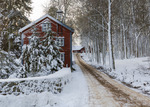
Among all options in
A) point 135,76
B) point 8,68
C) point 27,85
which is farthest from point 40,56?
point 135,76

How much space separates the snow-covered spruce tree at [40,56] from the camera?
10734 millimetres

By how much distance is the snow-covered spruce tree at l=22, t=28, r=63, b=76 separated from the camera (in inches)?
423

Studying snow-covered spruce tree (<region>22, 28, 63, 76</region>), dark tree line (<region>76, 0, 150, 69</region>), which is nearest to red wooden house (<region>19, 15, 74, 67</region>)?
dark tree line (<region>76, 0, 150, 69</region>)

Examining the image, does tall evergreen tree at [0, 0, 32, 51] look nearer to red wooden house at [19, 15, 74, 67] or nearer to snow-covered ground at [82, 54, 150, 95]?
red wooden house at [19, 15, 74, 67]

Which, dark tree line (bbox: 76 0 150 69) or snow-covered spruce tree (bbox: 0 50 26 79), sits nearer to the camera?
snow-covered spruce tree (bbox: 0 50 26 79)

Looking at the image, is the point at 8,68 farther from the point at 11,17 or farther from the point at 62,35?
the point at 11,17

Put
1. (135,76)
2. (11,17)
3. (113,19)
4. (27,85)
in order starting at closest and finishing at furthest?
(27,85)
(135,76)
(11,17)
(113,19)

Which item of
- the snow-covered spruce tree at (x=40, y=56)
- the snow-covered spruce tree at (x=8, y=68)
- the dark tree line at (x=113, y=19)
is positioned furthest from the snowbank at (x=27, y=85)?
the dark tree line at (x=113, y=19)

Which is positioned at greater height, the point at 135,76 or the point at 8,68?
the point at 8,68

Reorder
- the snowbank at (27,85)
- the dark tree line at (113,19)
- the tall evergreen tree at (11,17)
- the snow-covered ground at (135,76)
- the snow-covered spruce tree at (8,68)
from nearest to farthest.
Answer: the snowbank at (27,85) < the snow-covered ground at (135,76) < the snow-covered spruce tree at (8,68) < the tall evergreen tree at (11,17) < the dark tree line at (113,19)

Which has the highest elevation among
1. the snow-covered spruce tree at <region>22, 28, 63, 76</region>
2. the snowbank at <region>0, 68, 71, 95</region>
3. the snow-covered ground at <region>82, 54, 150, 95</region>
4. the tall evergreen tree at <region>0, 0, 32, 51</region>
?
the tall evergreen tree at <region>0, 0, 32, 51</region>

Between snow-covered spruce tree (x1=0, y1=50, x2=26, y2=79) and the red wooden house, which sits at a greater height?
the red wooden house

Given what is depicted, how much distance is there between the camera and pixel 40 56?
11.0 meters

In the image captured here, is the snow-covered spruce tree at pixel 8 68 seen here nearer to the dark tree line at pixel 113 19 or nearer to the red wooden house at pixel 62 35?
the red wooden house at pixel 62 35
